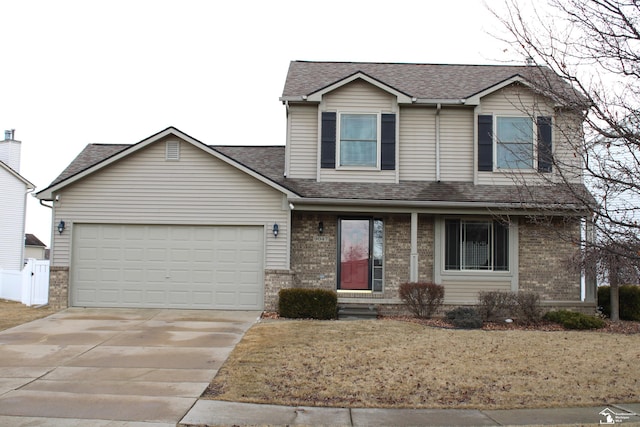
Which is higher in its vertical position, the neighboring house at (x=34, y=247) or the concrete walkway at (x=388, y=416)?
the neighboring house at (x=34, y=247)

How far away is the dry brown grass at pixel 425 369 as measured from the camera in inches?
327

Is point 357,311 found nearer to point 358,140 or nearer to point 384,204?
point 384,204

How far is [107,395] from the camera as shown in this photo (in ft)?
26.8

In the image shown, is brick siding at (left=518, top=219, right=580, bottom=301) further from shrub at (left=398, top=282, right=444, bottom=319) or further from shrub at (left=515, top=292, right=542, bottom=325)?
shrub at (left=398, top=282, right=444, bottom=319)

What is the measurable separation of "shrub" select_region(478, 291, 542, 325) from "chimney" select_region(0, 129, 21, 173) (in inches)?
947

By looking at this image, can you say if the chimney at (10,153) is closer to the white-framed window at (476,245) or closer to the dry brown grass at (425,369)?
the dry brown grass at (425,369)

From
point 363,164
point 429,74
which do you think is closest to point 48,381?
point 363,164

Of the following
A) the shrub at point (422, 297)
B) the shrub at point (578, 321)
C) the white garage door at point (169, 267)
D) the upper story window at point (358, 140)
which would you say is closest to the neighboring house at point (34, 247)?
the white garage door at point (169, 267)

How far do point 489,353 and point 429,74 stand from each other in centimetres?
1131

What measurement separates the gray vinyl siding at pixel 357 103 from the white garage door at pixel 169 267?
2994 mm

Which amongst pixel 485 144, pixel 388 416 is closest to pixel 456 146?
pixel 485 144

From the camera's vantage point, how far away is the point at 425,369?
958 cm

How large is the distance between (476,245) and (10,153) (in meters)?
23.6

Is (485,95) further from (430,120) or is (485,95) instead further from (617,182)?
(617,182)
